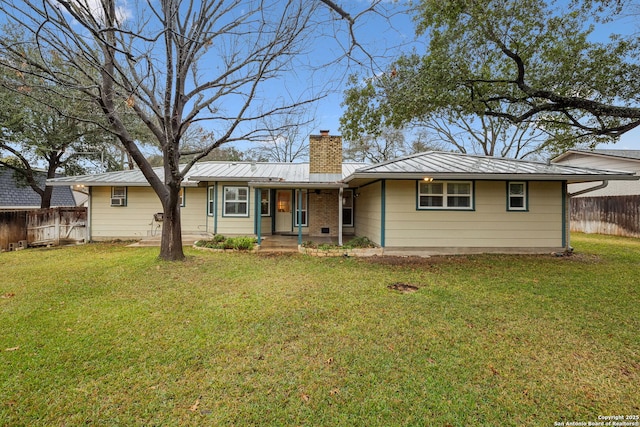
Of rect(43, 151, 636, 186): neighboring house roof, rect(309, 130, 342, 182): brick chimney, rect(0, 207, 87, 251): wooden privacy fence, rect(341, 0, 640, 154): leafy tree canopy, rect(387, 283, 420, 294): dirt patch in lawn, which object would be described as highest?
rect(341, 0, 640, 154): leafy tree canopy

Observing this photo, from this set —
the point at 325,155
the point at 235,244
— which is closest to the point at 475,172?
the point at 325,155

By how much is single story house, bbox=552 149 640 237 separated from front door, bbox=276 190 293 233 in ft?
42.8

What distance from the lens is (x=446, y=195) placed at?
8.96 metres

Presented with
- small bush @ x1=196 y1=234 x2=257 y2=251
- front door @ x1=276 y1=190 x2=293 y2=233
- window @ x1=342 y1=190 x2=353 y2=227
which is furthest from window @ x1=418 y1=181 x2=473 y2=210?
front door @ x1=276 y1=190 x2=293 y2=233

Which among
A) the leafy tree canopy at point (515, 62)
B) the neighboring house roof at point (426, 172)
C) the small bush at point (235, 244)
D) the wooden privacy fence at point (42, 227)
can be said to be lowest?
the small bush at point (235, 244)

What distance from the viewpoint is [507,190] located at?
8.94m

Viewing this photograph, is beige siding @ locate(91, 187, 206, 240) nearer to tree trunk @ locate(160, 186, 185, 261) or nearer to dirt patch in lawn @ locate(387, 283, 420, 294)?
tree trunk @ locate(160, 186, 185, 261)

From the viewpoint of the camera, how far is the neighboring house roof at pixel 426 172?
316 inches

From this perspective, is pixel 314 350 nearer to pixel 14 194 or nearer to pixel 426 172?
pixel 426 172

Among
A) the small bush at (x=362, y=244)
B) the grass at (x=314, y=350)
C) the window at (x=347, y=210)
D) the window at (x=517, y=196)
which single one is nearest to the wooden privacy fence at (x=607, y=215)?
the window at (x=517, y=196)

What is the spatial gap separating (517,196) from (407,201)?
3.48 metres

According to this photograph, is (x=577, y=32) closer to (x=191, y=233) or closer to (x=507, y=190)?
(x=507, y=190)

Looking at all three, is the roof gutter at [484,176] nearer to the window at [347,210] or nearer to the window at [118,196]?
the window at [347,210]

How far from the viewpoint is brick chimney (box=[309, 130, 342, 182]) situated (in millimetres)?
12141
